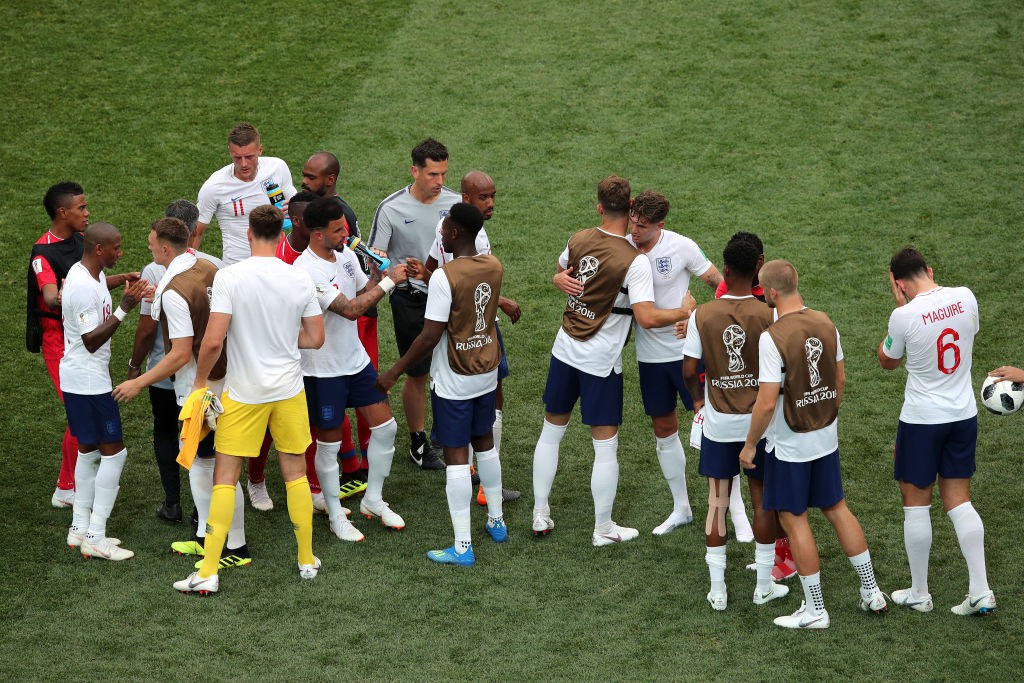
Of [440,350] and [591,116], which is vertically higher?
[591,116]

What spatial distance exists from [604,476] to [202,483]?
2.19m

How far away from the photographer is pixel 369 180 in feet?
35.6

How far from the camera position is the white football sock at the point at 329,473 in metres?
6.51

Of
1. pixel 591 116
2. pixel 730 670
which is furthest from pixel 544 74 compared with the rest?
pixel 730 670

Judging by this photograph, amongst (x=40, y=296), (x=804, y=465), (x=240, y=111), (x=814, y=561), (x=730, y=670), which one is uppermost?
(x=240, y=111)

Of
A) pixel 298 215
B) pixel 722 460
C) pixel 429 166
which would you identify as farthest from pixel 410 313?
pixel 722 460

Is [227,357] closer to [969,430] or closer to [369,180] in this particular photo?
[969,430]

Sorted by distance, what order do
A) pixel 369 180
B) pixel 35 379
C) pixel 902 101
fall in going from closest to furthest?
pixel 35 379, pixel 369 180, pixel 902 101

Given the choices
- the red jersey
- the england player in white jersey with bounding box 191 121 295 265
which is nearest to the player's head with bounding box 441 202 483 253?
the england player in white jersey with bounding box 191 121 295 265

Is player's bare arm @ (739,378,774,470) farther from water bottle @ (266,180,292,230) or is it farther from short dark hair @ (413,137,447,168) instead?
water bottle @ (266,180,292,230)

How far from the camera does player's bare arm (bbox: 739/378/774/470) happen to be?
5.38 meters

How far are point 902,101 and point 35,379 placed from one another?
27.5 feet

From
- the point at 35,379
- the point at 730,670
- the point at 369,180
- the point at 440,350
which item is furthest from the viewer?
the point at 369,180

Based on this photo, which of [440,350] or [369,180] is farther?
[369,180]
